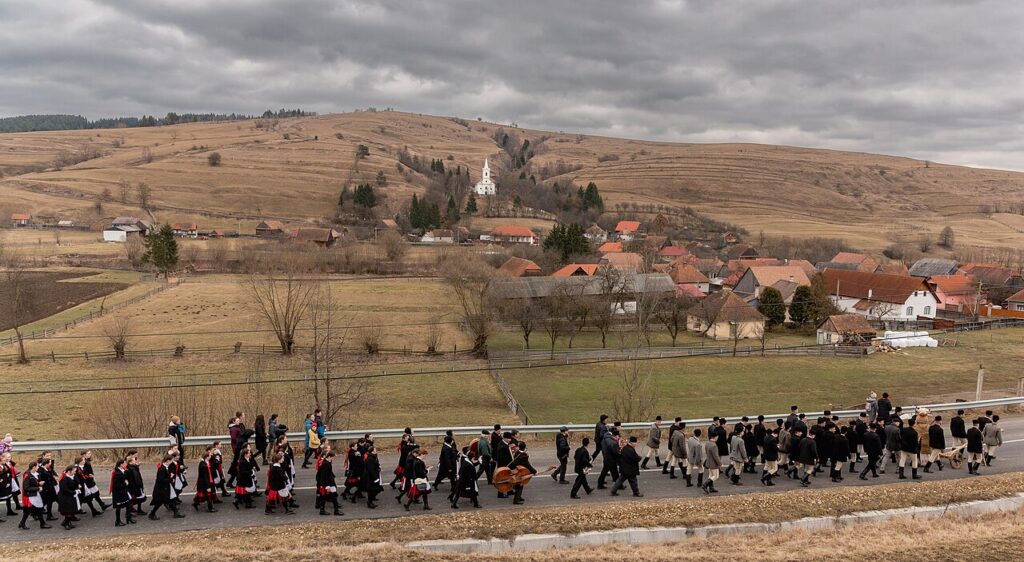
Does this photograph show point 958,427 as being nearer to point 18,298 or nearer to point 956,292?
point 18,298

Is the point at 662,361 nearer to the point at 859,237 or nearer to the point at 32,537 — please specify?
the point at 32,537

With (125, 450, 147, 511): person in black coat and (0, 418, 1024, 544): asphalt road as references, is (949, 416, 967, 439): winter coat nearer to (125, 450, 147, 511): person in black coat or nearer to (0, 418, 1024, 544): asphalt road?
(0, 418, 1024, 544): asphalt road

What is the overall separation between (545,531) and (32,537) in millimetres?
10425

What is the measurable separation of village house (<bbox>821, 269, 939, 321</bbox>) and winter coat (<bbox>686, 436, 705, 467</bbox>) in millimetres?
58387

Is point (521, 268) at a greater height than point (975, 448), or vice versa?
point (521, 268)

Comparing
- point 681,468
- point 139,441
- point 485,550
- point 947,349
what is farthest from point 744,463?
point 947,349

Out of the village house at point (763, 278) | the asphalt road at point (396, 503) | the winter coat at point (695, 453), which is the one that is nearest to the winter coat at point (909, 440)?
the asphalt road at point (396, 503)

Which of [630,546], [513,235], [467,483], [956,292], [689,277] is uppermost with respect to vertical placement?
[513,235]

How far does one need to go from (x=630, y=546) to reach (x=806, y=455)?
21.4 ft

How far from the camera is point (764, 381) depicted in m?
41.0

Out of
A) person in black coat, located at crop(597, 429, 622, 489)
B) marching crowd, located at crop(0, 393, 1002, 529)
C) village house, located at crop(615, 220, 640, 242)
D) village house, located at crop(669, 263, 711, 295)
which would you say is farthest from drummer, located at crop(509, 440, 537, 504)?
village house, located at crop(615, 220, 640, 242)

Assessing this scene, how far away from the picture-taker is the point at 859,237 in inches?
5428

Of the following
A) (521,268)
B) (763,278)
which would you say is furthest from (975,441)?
(521,268)

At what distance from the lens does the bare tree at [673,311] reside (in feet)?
192
